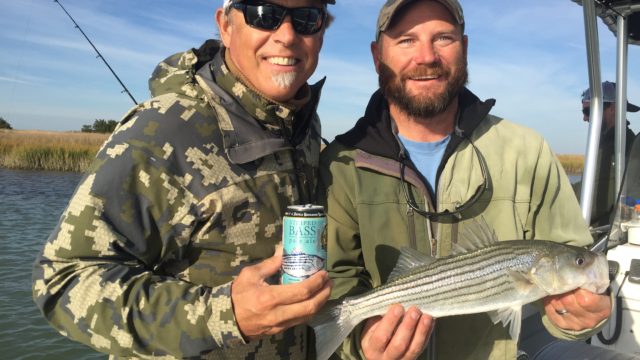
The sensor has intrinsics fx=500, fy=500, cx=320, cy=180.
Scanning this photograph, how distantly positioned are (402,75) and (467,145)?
2.24ft

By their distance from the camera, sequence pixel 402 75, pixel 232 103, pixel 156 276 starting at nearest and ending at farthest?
1. pixel 156 276
2. pixel 232 103
3. pixel 402 75

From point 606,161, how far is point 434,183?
4.12 m

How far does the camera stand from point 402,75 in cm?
362

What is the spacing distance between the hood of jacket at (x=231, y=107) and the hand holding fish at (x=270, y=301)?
78 cm

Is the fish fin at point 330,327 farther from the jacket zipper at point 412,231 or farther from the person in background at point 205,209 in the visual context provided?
the jacket zipper at point 412,231

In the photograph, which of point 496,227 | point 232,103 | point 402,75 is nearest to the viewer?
point 232,103

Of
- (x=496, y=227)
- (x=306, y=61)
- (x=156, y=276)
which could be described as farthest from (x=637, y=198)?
(x=156, y=276)

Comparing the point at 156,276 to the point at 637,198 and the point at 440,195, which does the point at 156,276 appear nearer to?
the point at 440,195

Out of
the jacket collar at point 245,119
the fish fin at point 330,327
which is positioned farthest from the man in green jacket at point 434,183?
the jacket collar at point 245,119

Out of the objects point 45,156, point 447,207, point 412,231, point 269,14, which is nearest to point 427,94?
point 447,207

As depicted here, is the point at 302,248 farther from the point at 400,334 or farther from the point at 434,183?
the point at 434,183

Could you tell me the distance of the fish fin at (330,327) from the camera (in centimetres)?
289

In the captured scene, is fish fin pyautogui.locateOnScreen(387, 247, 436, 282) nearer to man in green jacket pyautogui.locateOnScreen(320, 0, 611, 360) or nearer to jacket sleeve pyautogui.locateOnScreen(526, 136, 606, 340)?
man in green jacket pyautogui.locateOnScreen(320, 0, 611, 360)

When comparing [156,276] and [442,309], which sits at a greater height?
[156,276]
